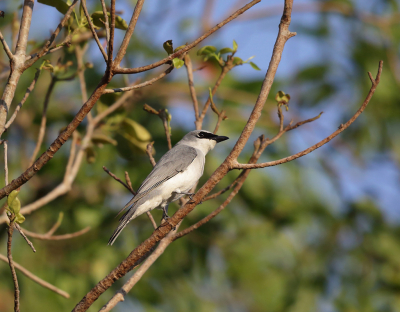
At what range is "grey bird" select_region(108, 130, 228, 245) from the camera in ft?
11.8

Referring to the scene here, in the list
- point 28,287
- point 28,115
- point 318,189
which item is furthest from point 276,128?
point 28,287

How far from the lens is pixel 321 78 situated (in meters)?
6.27

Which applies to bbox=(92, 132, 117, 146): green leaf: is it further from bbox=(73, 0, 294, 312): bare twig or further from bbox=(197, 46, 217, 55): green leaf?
bbox=(73, 0, 294, 312): bare twig

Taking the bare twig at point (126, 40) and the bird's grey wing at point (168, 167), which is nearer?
the bare twig at point (126, 40)

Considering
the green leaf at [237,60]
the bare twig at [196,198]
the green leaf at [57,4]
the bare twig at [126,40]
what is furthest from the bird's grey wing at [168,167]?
the bare twig at [126,40]

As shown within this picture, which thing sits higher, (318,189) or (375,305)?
(318,189)

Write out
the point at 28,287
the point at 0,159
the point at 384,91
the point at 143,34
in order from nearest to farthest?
the point at 28,287, the point at 0,159, the point at 143,34, the point at 384,91

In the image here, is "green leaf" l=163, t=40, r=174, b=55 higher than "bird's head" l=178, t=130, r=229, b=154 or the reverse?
the reverse

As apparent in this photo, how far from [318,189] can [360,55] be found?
2.21 metres

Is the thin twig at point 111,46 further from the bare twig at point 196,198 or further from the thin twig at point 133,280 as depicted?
the thin twig at point 133,280

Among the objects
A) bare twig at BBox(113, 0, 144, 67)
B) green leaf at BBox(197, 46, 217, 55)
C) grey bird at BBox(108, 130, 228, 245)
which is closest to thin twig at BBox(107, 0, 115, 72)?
bare twig at BBox(113, 0, 144, 67)

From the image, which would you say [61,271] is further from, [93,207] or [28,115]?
[28,115]

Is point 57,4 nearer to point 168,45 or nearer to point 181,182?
point 168,45

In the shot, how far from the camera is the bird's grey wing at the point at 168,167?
373 cm
